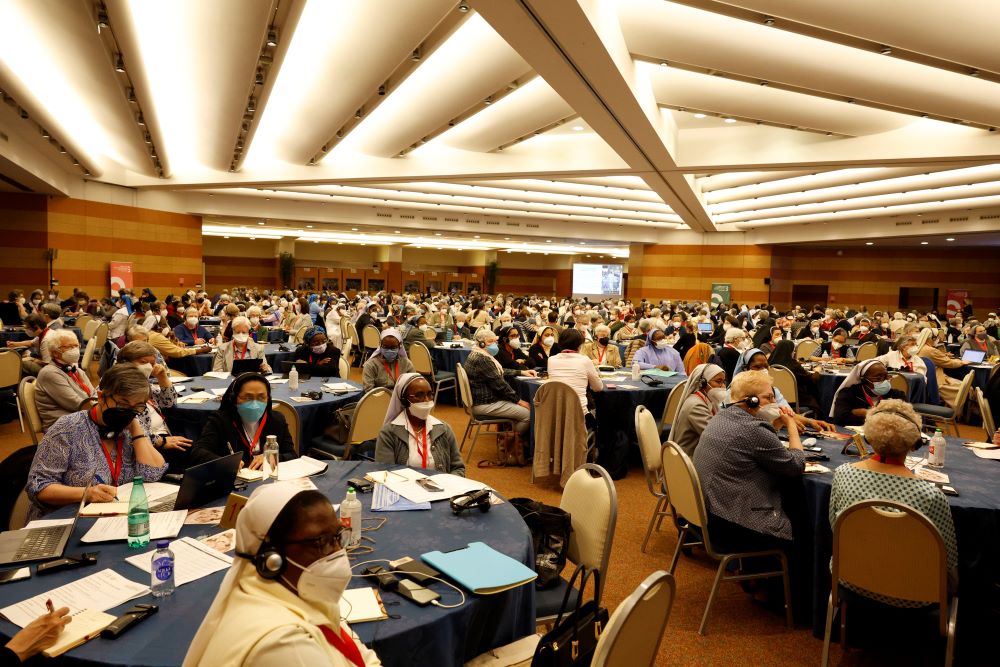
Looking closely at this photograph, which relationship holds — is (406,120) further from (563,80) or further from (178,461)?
(178,461)

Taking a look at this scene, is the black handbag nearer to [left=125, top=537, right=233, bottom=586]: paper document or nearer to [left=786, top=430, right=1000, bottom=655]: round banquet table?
[left=125, top=537, right=233, bottom=586]: paper document

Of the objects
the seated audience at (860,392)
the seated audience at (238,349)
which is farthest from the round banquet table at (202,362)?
the seated audience at (860,392)

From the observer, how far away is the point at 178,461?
4160 millimetres

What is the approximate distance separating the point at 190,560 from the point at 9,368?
24.4ft

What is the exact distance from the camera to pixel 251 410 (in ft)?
12.6

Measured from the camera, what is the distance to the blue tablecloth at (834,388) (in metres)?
8.51

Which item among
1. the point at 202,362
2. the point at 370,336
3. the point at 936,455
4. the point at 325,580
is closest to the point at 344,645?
the point at 325,580

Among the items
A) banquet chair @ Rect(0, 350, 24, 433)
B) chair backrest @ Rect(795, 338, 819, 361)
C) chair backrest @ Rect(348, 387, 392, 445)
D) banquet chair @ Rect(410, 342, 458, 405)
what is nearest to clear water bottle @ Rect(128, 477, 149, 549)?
chair backrest @ Rect(348, 387, 392, 445)

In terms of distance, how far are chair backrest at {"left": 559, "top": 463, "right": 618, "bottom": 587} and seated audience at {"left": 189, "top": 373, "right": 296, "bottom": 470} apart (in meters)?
1.88

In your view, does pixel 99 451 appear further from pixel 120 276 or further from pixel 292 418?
pixel 120 276

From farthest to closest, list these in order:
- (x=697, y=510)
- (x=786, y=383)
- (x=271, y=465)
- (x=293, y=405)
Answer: (x=786, y=383) < (x=293, y=405) < (x=697, y=510) < (x=271, y=465)

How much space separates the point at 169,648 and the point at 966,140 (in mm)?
12149

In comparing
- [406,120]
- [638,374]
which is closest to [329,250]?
[406,120]

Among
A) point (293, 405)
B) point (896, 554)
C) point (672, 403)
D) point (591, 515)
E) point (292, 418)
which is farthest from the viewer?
point (672, 403)
